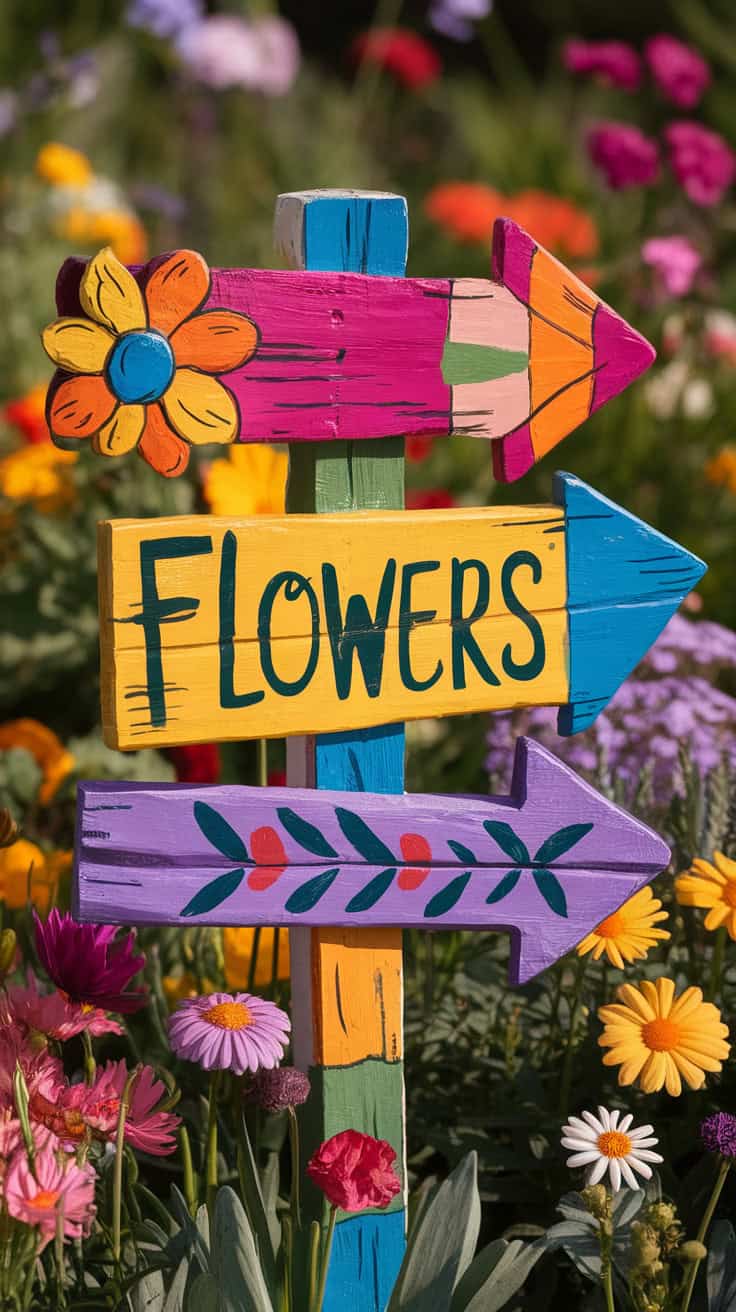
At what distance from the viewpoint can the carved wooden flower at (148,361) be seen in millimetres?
1130

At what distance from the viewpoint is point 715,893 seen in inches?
54.8

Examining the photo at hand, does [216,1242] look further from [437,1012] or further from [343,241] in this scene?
[343,241]

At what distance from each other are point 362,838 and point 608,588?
314mm

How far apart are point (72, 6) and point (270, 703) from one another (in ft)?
22.6

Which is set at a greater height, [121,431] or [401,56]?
[401,56]

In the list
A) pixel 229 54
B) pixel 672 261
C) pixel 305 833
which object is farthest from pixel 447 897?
pixel 229 54

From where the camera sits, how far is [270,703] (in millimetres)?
1232

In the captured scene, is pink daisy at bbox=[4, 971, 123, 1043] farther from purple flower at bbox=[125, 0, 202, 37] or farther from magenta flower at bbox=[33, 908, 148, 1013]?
purple flower at bbox=[125, 0, 202, 37]

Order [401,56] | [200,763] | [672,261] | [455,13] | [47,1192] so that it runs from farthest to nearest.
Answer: [401,56] < [455,13] < [672,261] < [200,763] < [47,1192]

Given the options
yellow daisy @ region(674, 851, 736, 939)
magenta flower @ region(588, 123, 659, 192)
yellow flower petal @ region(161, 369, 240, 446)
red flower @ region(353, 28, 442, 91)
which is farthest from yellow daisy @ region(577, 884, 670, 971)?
red flower @ region(353, 28, 442, 91)

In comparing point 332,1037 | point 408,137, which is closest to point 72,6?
point 408,137

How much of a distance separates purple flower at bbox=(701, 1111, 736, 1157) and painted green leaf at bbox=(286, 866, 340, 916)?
369 millimetres

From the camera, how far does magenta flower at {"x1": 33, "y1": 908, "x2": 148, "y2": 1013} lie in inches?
49.4

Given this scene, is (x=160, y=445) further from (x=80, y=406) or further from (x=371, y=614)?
(x=371, y=614)
